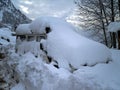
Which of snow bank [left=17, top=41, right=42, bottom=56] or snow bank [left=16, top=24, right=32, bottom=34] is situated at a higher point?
snow bank [left=16, top=24, right=32, bottom=34]

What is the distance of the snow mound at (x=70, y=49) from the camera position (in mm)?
6605

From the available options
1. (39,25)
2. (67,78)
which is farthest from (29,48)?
(67,78)

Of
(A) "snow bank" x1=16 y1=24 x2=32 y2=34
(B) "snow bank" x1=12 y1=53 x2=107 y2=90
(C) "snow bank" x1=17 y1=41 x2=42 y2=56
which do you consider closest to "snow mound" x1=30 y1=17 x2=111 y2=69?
(B) "snow bank" x1=12 y1=53 x2=107 y2=90

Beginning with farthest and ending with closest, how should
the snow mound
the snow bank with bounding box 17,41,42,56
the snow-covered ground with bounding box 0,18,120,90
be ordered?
1. the snow bank with bounding box 17,41,42,56
2. the snow mound
3. the snow-covered ground with bounding box 0,18,120,90

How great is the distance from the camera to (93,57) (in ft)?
22.3

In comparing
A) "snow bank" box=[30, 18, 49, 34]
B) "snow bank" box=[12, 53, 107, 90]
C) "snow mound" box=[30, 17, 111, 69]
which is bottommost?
"snow bank" box=[12, 53, 107, 90]

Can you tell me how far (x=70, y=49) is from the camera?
6812 millimetres

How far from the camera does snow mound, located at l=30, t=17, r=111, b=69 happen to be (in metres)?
6.61

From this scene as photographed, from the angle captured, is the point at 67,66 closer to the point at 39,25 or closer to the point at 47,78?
the point at 47,78

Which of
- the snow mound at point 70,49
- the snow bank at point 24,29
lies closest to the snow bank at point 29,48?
the snow bank at point 24,29

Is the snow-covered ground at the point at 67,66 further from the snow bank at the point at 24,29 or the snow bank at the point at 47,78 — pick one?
the snow bank at the point at 24,29

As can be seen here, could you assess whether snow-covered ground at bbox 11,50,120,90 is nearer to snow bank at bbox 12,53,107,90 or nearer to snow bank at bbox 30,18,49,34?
snow bank at bbox 12,53,107,90

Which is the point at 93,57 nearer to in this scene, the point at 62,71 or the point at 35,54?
the point at 62,71

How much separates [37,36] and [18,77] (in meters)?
1.86
